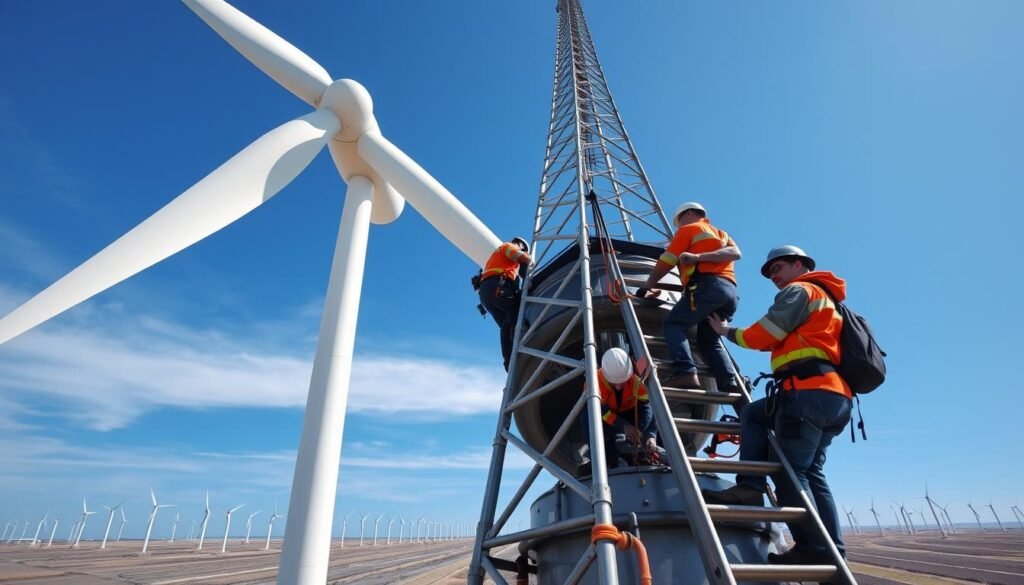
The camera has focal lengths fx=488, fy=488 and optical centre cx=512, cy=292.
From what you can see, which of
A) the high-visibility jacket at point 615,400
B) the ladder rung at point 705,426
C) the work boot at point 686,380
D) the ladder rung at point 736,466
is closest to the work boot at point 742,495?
the ladder rung at point 736,466

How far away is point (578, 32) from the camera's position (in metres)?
18.2

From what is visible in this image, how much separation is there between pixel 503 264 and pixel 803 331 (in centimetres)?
507

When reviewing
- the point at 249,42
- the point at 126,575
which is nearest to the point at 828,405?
the point at 249,42

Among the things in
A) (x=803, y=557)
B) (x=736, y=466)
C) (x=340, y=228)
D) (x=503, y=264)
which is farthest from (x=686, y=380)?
(x=340, y=228)

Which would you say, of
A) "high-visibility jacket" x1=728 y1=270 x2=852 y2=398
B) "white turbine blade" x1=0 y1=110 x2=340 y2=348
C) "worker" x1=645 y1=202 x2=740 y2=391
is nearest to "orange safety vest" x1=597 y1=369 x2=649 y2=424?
"worker" x1=645 y1=202 x2=740 y2=391

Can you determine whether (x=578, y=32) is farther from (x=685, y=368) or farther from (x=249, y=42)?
(x=685, y=368)

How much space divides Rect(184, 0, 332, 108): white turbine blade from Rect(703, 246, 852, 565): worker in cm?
1032

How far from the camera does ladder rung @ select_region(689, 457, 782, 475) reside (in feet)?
13.5

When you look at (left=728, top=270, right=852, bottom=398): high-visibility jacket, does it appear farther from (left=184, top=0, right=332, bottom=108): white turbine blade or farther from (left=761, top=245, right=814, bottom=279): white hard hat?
(left=184, top=0, right=332, bottom=108): white turbine blade

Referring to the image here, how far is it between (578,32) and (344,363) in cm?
1547

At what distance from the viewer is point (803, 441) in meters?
4.28

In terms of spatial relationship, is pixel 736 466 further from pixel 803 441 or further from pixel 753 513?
pixel 803 441

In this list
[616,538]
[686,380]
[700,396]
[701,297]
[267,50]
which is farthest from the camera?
[267,50]

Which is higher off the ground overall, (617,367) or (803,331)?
(617,367)
